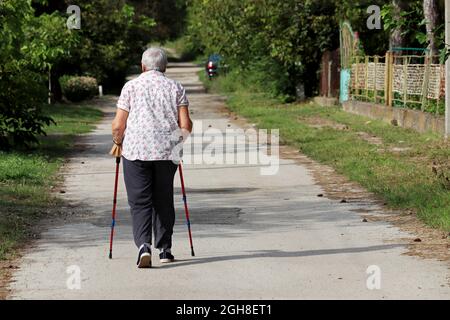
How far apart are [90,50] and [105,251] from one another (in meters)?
33.9

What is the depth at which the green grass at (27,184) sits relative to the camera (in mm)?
11375

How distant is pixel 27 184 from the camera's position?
1516 centimetres

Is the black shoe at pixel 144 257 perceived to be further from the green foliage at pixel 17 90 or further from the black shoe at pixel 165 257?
the green foliage at pixel 17 90

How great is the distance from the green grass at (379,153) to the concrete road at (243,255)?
0.66m

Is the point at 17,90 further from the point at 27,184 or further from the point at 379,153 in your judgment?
the point at 379,153

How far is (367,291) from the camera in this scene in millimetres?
8305

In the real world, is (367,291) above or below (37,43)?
below

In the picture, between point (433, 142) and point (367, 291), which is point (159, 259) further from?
point (433, 142)

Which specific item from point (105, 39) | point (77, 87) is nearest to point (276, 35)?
point (77, 87)

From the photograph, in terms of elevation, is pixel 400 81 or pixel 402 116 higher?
pixel 400 81

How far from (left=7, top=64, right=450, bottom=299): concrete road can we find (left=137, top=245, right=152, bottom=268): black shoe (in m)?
0.12

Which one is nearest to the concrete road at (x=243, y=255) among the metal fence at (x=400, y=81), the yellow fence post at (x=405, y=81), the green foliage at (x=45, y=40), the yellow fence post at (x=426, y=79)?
the green foliage at (x=45, y=40)

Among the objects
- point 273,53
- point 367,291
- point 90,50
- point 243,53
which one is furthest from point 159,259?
point 90,50

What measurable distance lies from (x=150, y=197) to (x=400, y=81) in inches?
662
